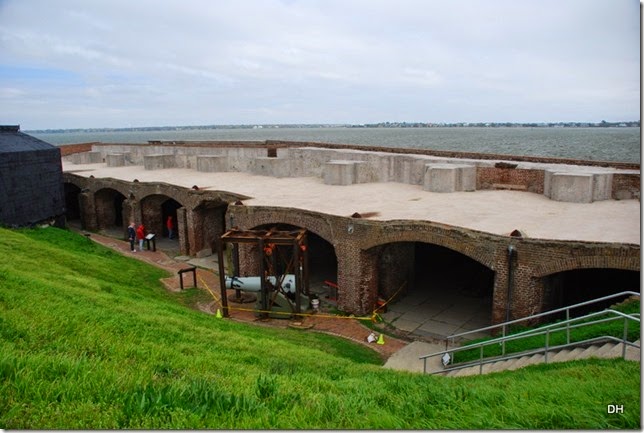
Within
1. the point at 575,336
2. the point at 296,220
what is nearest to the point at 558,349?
the point at 575,336

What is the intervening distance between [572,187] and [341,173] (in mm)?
9171

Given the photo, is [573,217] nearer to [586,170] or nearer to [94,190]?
[586,170]

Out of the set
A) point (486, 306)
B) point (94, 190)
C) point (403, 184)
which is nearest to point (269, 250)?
point (486, 306)

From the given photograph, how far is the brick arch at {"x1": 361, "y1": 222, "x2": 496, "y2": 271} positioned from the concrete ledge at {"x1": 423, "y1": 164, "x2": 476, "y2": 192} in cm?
567

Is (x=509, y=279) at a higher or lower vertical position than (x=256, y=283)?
higher

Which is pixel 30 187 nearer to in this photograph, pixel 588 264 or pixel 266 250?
pixel 266 250

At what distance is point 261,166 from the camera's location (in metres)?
26.6

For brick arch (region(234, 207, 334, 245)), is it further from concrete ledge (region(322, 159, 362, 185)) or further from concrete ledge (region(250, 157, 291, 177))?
concrete ledge (region(250, 157, 291, 177))

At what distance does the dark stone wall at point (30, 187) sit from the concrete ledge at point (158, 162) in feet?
24.8

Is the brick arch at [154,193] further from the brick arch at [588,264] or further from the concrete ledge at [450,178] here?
the brick arch at [588,264]

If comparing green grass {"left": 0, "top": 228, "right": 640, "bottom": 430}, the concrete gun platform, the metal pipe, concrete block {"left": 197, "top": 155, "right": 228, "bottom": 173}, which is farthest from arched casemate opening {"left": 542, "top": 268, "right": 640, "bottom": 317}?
concrete block {"left": 197, "top": 155, "right": 228, "bottom": 173}

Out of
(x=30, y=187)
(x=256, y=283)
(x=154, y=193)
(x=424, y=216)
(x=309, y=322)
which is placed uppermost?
(x=30, y=187)

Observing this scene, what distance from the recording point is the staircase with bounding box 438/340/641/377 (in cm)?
772

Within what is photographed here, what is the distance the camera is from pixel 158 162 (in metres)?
31.5
